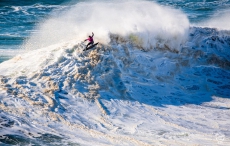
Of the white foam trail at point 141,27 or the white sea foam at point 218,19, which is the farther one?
the white sea foam at point 218,19

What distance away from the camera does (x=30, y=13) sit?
3706 cm

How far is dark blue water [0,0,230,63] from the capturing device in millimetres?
28391

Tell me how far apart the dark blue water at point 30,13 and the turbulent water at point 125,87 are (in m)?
4.02

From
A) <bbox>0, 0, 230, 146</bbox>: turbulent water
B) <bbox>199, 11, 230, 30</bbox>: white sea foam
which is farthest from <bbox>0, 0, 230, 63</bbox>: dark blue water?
<bbox>0, 0, 230, 146</bbox>: turbulent water

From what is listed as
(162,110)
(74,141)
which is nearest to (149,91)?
(162,110)

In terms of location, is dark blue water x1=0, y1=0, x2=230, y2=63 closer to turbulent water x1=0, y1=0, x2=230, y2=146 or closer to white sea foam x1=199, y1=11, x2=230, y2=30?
white sea foam x1=199, y1=11, x2=230, y2=30

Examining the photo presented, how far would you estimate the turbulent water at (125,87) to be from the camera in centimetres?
1303

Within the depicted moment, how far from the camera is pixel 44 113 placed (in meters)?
13.8

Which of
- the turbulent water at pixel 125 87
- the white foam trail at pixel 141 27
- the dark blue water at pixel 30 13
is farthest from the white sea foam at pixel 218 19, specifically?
the turbulent water at pixel 125 87

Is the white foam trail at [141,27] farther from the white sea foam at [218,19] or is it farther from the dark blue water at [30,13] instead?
the white sea foam at [218,19]

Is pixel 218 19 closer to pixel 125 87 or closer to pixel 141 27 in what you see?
pixel 141 27

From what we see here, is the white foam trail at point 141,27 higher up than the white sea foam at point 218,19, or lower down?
higher up

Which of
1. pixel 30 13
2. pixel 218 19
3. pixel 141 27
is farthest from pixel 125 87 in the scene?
pixel 30 13

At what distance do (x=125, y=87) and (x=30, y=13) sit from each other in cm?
2338
